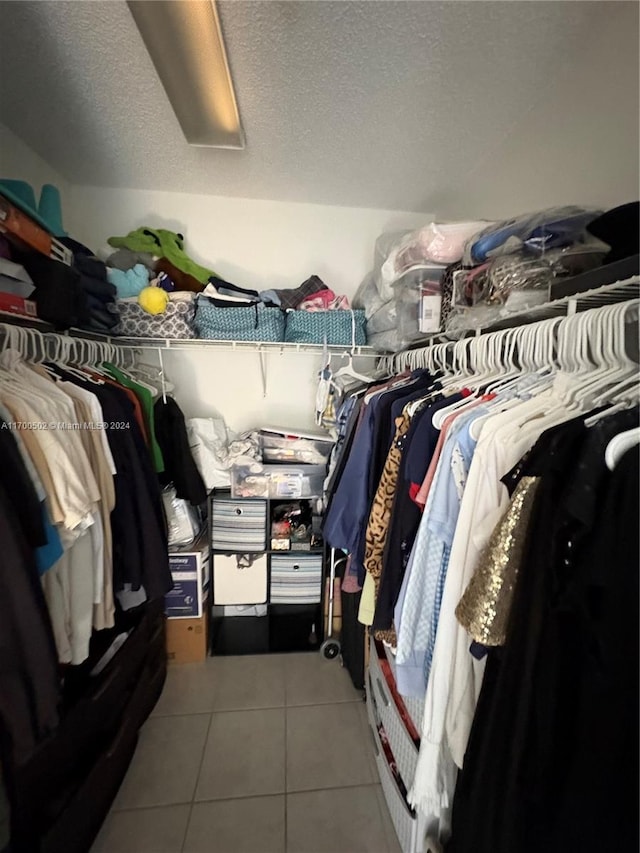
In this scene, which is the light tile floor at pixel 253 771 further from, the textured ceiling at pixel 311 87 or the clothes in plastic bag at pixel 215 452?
the textured ceiling at pixel 311 87

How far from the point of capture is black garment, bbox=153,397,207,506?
1771 mm

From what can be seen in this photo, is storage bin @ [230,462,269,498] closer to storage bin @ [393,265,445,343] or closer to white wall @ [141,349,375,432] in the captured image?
white wall @ [141,349,375,432]

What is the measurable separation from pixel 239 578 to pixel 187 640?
402mm

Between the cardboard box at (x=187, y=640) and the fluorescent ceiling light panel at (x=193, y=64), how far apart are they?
213 cm

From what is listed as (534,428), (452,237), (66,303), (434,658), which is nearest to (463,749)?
(434,658)

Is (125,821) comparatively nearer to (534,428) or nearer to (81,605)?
(81,605)

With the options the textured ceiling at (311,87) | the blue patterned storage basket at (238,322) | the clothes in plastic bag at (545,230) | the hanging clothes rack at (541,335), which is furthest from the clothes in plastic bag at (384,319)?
the textured ceiling at (311,87)

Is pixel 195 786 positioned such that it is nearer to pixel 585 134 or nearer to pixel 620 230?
pixel 620 230

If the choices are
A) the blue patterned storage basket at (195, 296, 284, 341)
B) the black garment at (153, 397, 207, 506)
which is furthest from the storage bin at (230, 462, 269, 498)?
the blue patterned storage basket at (195, 296, 284, 341)

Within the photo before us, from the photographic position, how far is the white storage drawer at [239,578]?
6.31 ft

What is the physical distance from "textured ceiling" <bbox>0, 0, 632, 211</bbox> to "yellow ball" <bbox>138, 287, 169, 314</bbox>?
2.02 feet

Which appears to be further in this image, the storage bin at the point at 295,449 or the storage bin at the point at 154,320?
the storage bin at the point at 295,449

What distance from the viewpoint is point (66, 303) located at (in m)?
1.20

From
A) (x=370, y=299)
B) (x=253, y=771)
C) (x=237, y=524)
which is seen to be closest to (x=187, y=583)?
(x=237, y=524)
